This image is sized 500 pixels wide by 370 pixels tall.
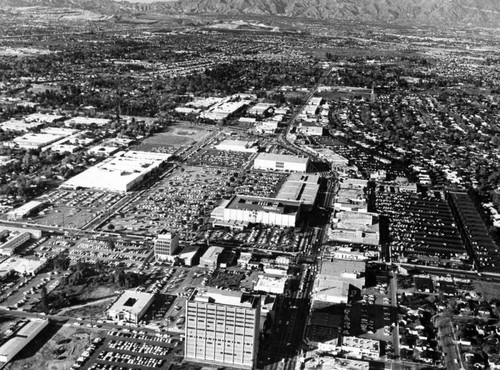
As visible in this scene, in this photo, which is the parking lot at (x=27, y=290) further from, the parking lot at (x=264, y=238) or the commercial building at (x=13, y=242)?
the parking lot at (x=264, y=238)

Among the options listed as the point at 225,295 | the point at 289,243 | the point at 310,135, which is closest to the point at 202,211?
the point at 289,243

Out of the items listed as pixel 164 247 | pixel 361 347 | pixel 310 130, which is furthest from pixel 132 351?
pixel 310 130

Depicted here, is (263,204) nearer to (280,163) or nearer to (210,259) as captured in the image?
(210,259)

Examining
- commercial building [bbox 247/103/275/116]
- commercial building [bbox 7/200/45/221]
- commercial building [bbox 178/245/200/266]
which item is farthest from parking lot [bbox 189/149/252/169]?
commercial building [bbox 178/245/200/266]

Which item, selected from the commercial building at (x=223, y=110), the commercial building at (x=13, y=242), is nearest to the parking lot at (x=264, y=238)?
the commercial building at (x=13, y=242)

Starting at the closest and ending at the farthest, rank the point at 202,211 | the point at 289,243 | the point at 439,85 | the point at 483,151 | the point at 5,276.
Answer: the point at 5,276 < the point at 289,243 < the point at 202,211 < the point at 483,151 < the point at 439,85

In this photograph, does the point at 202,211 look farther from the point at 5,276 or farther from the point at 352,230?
the point at 5,276

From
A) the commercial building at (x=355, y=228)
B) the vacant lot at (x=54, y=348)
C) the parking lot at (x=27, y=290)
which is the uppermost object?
the commercial building at (x=355, y=228)
